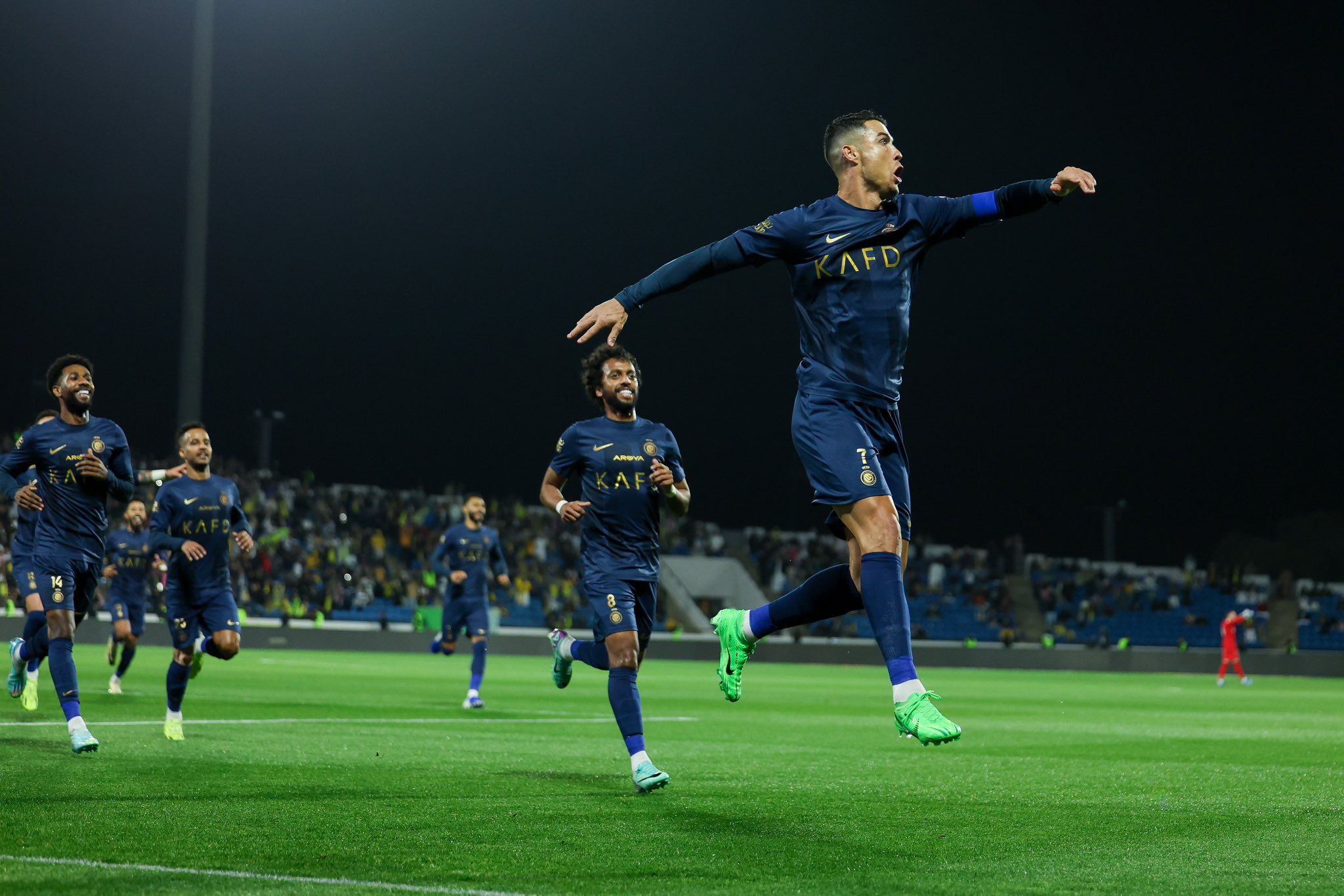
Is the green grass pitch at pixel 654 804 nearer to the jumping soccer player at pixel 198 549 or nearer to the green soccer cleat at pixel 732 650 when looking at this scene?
the green soccer cleat at pixel 732 650

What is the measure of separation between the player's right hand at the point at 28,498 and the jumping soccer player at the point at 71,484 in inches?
4.5

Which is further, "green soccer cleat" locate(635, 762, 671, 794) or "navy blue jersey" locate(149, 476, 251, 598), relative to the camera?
"navy blue jersey" locate(149, 476, 251, 598)

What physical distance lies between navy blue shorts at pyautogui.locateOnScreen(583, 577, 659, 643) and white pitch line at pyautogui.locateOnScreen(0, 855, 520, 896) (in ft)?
11.9

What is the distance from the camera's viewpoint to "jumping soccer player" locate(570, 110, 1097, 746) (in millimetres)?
6551

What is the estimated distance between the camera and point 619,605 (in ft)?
29.5

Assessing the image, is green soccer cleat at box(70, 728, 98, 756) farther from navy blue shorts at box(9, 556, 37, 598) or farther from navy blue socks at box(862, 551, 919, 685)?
navy blue socks at box(862, 551, 919, 685)

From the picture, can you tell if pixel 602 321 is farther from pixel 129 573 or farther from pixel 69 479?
pixel 129 573

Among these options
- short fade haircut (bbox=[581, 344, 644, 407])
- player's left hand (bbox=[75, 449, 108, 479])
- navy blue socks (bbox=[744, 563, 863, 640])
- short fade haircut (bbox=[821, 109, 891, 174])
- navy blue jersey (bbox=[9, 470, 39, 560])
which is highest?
short fade haircut (bbox=[821, 109, 891, 174])

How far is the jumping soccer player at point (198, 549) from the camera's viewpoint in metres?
11.8

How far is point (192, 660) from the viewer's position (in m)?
11.9

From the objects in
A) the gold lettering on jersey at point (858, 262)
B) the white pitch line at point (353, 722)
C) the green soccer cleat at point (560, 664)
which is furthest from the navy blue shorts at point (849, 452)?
the white pitch line at point (353, 722)

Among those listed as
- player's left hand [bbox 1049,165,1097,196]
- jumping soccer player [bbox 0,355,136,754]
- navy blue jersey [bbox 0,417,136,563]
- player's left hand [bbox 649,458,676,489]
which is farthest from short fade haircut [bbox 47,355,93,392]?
player's left hand [bbox 1049,165,1097,196]

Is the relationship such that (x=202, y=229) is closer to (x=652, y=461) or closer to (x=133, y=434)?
(x=652, y=461)

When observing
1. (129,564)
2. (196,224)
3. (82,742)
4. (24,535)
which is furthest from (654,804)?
(196,224)
